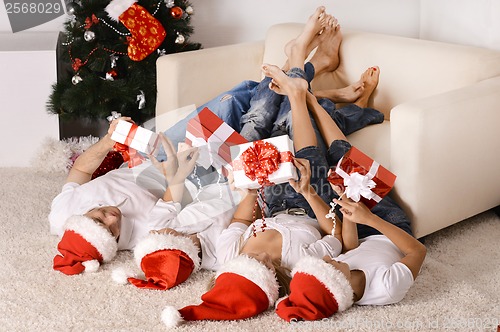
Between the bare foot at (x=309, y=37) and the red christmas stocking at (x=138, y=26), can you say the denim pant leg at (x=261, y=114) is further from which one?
the red christmas stocking at (x=138, y=26)

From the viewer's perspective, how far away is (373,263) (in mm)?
2057

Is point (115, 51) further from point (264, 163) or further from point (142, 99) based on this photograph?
point (264, 163)

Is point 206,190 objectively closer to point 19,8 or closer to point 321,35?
point 321,35

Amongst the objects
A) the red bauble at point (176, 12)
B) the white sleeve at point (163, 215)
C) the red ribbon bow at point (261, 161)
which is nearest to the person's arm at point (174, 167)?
the white sleeve at point (163, 215)

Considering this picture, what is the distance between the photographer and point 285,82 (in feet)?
8.34

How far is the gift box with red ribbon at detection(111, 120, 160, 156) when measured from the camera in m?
2.34

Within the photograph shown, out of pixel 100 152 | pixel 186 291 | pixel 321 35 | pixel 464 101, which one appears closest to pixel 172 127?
pixel 100 152

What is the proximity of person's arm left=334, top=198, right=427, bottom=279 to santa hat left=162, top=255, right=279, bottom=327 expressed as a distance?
1.06 feet

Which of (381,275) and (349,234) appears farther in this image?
(349,234)

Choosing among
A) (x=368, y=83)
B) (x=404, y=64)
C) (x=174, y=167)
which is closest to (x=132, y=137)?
(x=174, y=167)

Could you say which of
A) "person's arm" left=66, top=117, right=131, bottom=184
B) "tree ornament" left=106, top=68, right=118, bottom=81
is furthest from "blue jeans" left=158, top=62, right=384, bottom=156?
"tree ornament" left=106, top=68, right=118, bottom=81

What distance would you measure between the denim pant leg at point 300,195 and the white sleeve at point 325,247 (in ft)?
0.59

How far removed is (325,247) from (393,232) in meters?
0.20

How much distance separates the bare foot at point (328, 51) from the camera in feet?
9.75
